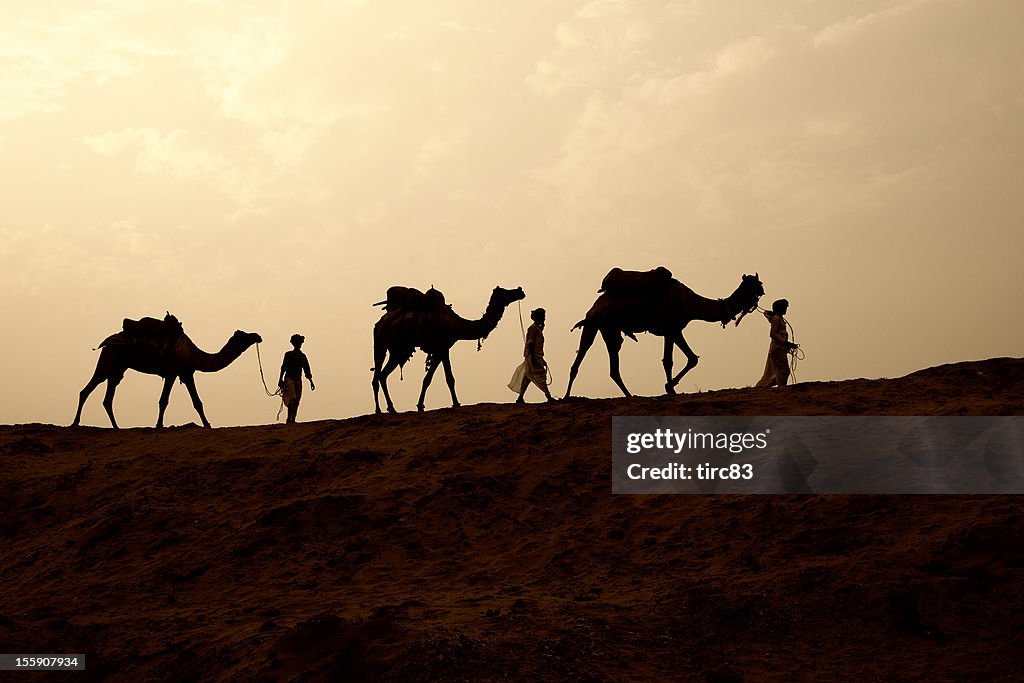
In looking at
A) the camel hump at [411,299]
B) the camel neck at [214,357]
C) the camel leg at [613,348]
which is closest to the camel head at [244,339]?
the camel neck at [214,357]

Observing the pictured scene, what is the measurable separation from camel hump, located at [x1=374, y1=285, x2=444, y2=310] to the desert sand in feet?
8.59

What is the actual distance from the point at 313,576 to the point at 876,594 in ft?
19.1

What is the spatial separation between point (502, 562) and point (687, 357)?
21.0ft

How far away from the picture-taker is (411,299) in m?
18.7

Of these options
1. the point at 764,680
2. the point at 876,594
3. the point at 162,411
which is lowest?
the point at 764,680

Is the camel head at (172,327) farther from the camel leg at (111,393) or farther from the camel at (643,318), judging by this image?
the camel at (643,318)

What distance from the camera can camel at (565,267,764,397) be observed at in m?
17.1

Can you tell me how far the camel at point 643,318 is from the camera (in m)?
17.1

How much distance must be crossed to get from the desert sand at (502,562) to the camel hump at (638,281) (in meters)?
2.10

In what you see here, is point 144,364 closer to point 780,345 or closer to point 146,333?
point 146,333

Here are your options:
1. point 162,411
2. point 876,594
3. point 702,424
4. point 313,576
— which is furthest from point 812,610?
point 162,411

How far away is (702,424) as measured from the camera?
13.9 metres

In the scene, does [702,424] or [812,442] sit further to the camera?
[702,424]

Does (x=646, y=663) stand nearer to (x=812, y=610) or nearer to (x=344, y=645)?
(x=812, y=610)
